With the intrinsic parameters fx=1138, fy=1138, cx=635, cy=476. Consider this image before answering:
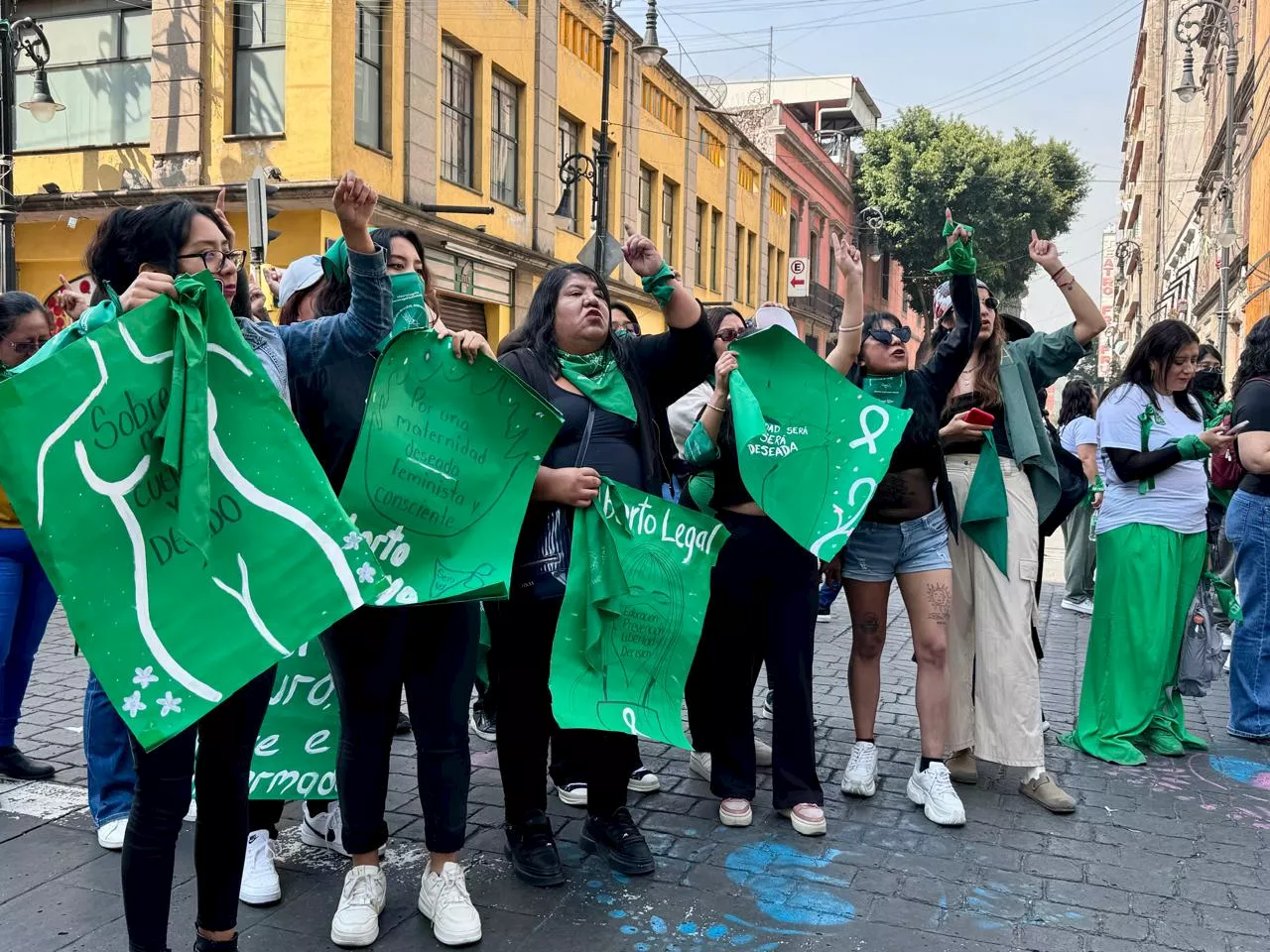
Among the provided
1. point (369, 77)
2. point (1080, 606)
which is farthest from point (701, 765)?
point (369, 77)

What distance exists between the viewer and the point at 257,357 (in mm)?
2756

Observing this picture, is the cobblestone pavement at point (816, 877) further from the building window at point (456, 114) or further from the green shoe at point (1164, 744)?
the building window at point (456, 114)

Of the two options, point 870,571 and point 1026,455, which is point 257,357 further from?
point 1026,455

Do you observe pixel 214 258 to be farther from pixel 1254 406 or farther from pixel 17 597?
pixel 1254 406

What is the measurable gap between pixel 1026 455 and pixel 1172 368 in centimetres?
109

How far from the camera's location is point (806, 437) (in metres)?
4.24

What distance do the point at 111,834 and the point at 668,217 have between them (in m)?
25.5

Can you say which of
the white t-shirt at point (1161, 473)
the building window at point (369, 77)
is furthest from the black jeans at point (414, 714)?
the building window at point (369, 77)

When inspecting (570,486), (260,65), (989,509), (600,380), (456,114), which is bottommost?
(989,509)

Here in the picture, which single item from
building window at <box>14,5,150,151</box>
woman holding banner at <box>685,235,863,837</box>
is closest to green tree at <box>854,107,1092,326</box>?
building window at <box>14,5,150,151</box>

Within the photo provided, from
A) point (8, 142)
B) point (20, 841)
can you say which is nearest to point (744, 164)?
point (8, 142)

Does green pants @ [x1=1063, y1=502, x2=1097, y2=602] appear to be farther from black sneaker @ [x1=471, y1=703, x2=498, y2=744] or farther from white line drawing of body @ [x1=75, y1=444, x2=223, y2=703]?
white line drawing of body @ [x1=75, y1=444, x2=223, y2=703]

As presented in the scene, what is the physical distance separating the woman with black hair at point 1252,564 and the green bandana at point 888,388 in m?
2.02

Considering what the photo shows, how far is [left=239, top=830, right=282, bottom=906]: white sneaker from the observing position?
11.1 feet
